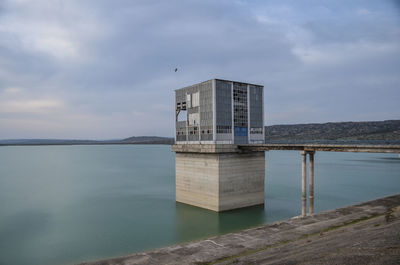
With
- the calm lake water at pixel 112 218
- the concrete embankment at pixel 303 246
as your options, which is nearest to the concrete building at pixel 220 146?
the calm lake water at pixel 112 218

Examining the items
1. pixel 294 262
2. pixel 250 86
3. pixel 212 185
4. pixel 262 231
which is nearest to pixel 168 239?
pixel 212 185

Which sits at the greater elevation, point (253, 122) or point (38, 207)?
point (253, 122)

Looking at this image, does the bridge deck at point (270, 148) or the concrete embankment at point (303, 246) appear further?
the bridge deck at point (270, 148)

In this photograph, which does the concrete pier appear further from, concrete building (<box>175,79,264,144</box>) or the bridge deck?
concrete building (<box>175,79,264,144</box>)

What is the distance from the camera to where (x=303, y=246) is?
1795cm

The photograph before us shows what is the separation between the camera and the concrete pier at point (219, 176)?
3481 centimetres

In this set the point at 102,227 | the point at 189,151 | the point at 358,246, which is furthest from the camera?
the point at 189,151

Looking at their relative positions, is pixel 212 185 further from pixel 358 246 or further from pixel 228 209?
pixel 358 246

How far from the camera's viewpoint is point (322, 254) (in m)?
15.5

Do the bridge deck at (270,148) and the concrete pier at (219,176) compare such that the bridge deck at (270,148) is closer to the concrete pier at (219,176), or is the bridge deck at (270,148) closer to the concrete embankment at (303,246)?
the concrete pier at (219,176)

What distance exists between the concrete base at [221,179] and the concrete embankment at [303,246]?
36.3ft

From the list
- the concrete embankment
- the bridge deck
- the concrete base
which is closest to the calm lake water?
the concrete base

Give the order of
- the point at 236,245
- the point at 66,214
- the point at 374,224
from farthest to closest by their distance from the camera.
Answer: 1. the point at 66,214
2. the point at 374,224
3. the point at 236,245

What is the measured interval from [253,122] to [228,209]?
12.0 meters
